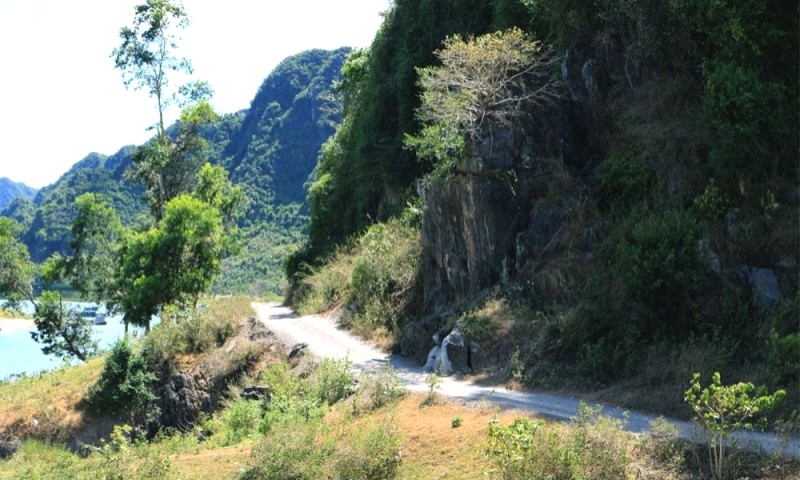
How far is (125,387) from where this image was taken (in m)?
21.8

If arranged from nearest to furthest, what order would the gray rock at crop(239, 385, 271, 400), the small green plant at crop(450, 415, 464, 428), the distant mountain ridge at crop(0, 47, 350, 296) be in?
the small green plant at crop(450, 415, 464, 428)
the gray rock at crop(239, 385, 271, 400)
the distant mountain ridge at crop(0, 47, 350, 296)

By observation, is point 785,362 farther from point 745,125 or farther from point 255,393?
point 255,393

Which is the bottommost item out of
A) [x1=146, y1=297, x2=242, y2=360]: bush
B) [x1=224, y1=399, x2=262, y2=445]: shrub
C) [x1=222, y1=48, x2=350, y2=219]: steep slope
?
[x1=224, y1=399, x2=262, y2=445]: shrub

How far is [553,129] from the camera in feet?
60.0

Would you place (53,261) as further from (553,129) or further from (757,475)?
(757,475)

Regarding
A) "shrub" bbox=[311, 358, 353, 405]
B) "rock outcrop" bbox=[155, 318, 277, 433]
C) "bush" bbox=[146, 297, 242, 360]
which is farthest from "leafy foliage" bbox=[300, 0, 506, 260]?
"shrub" bbox=[311, 358, 353, 405]

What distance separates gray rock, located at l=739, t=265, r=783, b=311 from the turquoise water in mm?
18135

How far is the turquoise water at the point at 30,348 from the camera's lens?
3101cm

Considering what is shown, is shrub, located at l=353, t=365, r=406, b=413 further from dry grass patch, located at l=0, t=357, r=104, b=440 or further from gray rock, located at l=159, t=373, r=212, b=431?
dry grass patch, located at l=0, t=357, r=104, b=440

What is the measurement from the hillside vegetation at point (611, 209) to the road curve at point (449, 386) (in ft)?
1.88

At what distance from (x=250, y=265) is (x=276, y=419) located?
227 feet

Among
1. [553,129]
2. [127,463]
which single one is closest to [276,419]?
[127,463]

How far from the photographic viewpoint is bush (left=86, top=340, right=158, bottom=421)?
2197cm

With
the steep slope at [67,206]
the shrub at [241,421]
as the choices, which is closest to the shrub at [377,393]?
the shrub at [241,421]
